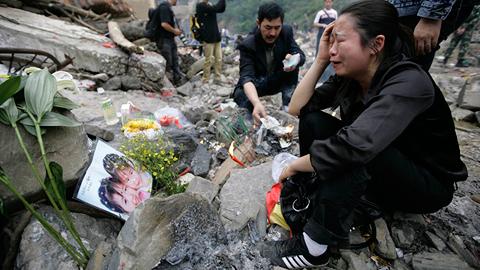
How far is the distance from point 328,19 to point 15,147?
7224 mm

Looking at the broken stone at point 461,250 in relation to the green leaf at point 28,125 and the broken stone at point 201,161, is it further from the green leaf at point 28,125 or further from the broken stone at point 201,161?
the green leaf at point 28,125

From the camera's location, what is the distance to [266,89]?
3.75 m

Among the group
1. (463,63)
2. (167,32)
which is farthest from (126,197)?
(463,63)

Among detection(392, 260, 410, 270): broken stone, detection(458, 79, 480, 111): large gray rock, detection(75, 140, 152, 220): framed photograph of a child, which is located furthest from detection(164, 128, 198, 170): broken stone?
detection(458, 79, 480, 111): large gray rock

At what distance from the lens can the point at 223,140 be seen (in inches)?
129

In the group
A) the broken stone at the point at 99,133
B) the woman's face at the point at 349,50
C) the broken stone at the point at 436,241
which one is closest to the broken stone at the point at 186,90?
the broken stone at the point at 99,133

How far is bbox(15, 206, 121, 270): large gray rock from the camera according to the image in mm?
1637

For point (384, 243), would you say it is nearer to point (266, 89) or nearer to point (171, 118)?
point (266, 89)

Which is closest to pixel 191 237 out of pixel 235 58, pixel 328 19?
pixel 328 19

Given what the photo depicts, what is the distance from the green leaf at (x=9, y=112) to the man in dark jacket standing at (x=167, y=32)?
519 cm

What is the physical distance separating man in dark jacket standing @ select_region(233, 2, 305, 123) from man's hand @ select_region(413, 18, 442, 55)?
151 centimetres

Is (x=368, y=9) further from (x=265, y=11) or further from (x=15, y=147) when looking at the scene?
(x=15, y=147)

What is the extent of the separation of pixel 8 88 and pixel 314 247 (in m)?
1.92

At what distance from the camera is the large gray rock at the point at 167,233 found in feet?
4.82
